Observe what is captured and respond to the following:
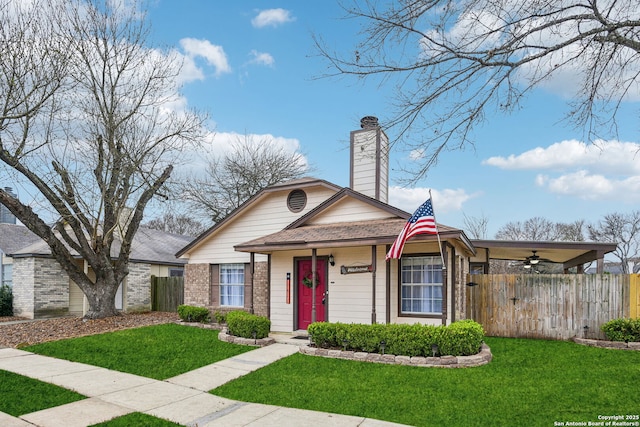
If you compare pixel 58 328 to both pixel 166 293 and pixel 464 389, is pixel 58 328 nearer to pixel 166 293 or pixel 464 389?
pixel 166 293

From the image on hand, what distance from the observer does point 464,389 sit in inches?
274

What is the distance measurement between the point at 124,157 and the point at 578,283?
1522 centimetres

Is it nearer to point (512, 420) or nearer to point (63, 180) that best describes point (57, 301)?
point (63, 180)

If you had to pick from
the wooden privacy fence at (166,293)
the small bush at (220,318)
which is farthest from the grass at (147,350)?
the wooden privacy fence at (166,293)

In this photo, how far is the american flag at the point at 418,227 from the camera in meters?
9.59

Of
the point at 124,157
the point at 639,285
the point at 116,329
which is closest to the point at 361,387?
the point at 639,285

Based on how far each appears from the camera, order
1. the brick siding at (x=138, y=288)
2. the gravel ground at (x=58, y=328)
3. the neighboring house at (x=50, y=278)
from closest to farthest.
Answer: the gravel ground at (x=58, y=328), the neighboring house at (x=50, y=278), the brick siding at (x=138, y=288)

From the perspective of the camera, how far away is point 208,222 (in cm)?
3083

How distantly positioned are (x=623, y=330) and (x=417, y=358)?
545 cm

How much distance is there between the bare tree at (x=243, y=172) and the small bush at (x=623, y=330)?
20898 millimetres

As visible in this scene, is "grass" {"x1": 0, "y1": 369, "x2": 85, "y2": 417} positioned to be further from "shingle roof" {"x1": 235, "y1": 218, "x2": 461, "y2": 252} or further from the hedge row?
"shingle roof" {"x1": 235, "y1": 218, "x2": 461, "y2": 252}

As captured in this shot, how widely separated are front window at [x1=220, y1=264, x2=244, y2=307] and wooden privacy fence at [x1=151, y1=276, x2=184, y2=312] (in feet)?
16.8

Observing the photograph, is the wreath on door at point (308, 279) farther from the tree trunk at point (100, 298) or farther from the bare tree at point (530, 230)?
the bare tree at point (530, 230)

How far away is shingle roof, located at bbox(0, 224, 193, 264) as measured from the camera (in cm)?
1869
